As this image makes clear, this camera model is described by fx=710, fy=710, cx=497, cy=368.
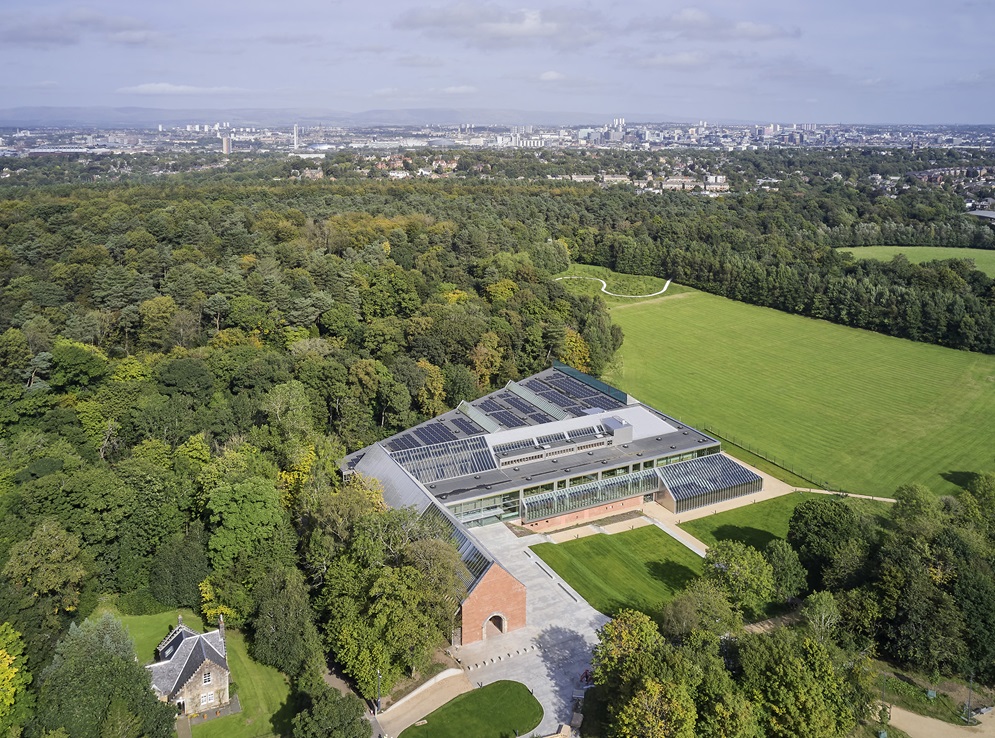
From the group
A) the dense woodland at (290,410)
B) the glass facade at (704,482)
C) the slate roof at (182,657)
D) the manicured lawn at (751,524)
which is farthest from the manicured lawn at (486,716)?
the glass facade at (704,482)

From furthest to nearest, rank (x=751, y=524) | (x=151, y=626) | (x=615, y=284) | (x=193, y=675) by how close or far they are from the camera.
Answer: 1. (x=615, y=284)
2. (x=751, y=524)
3. (x=151, y=626)
4. (x=193, y=675)

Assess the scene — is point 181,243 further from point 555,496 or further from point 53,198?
point 555,496

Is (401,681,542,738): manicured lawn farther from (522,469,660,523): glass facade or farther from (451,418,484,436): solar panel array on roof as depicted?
(451,418,484,436): solar panel array on roof

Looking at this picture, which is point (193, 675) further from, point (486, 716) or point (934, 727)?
point (934, 727)

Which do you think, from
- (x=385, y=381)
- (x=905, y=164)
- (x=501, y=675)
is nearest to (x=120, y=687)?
(x=501, y=675)

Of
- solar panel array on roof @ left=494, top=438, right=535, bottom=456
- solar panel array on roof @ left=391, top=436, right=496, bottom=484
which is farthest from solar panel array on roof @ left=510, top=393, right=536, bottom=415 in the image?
solar panel array on roof @ left=391, top=436, right=496, bottom=484

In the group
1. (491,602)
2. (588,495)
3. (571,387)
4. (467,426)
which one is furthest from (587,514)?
(571,387)
